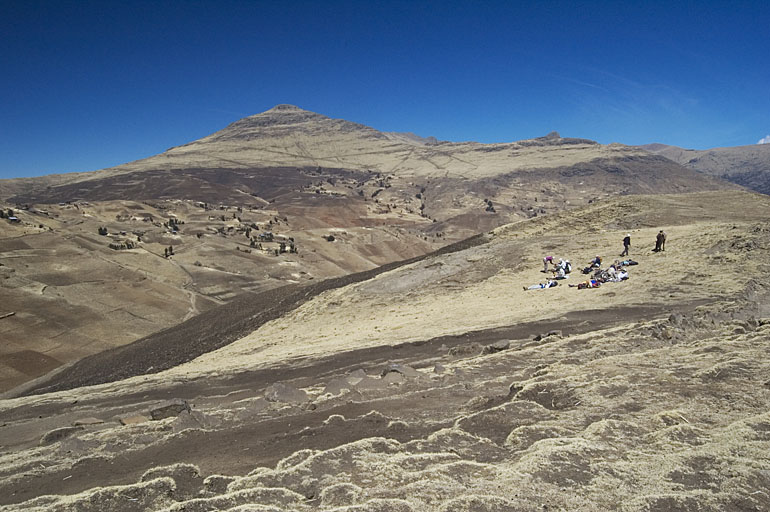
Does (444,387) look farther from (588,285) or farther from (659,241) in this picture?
(659,241)

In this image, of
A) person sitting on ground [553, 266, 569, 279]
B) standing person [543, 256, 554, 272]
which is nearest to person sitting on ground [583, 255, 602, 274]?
person sitting on ground [553, 266, 569, 279]

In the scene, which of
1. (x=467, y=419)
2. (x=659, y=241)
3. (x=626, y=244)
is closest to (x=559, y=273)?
(x=626, y=244)

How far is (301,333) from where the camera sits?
70.6 ft

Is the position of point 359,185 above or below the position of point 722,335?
above

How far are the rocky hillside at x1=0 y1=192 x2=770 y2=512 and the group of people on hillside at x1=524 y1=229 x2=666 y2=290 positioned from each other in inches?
41.3

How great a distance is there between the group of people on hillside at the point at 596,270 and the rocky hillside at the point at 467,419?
1.05 meters

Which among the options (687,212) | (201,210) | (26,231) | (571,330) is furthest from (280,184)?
(571,330)

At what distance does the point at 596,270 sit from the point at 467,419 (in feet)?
52.5

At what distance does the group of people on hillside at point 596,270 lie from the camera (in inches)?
739

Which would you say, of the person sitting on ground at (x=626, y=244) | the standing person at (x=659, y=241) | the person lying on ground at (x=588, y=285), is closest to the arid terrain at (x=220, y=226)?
the person lying on ground at (x=588, y=285)

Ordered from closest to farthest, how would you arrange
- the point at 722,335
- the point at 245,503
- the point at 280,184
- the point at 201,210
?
the point at 245,503 < the point at 722,335 < the point at 201,210 < the point at 280,184

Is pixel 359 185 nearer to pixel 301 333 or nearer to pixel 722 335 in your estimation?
pixel 301 333

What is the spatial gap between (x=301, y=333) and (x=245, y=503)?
16.5m

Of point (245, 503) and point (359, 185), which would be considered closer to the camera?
point (245, 503)
